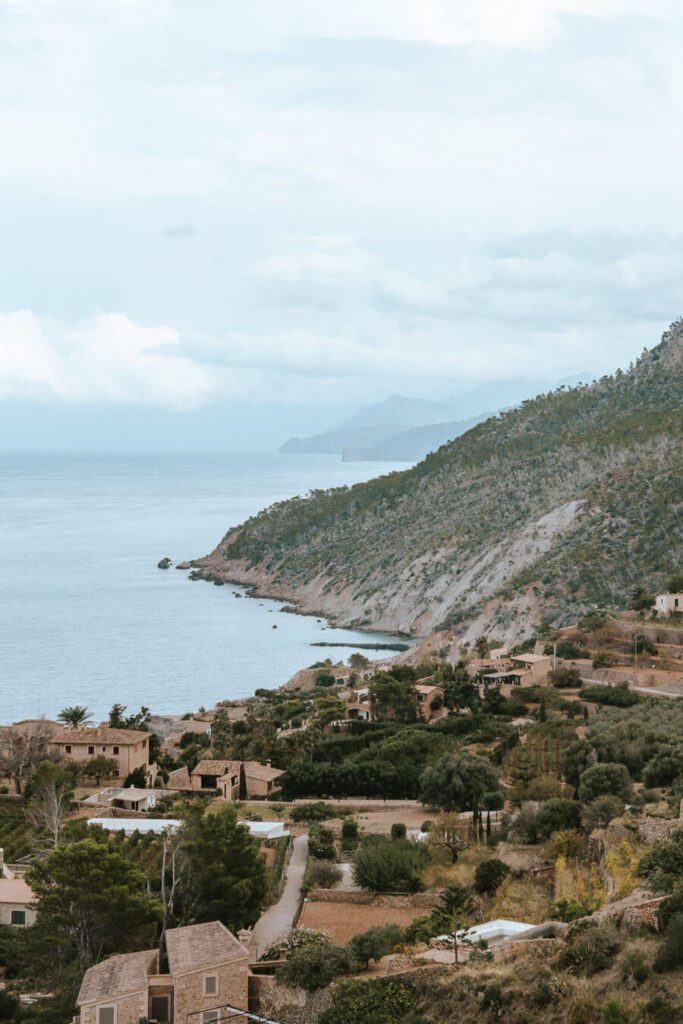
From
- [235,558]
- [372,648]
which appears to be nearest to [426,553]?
[372,648]

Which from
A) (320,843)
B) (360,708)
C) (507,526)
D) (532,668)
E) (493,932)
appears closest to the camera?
(493,932)

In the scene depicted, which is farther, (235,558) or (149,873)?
(235,558)

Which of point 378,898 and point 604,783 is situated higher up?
point 604,783

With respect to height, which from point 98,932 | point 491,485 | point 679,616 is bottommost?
point 98,932

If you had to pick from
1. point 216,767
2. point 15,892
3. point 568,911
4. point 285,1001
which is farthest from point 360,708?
point 285,1001

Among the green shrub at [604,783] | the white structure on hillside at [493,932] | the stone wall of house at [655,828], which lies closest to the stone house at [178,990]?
the white structure on hillside at [493,932]

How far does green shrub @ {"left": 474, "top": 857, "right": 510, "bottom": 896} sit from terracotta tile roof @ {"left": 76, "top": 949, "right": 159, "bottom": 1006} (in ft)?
27.1

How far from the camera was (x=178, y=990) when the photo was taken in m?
19.0

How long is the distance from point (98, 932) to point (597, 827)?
11.6 meters

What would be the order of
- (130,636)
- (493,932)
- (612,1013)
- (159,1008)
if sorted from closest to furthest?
(612,1013), (159,1008), (493,932), (130,636)

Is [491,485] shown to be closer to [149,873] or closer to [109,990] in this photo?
[149,873]

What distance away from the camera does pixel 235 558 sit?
14712cm

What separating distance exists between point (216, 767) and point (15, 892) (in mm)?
14639

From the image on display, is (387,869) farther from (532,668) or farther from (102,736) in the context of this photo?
(532,668)
